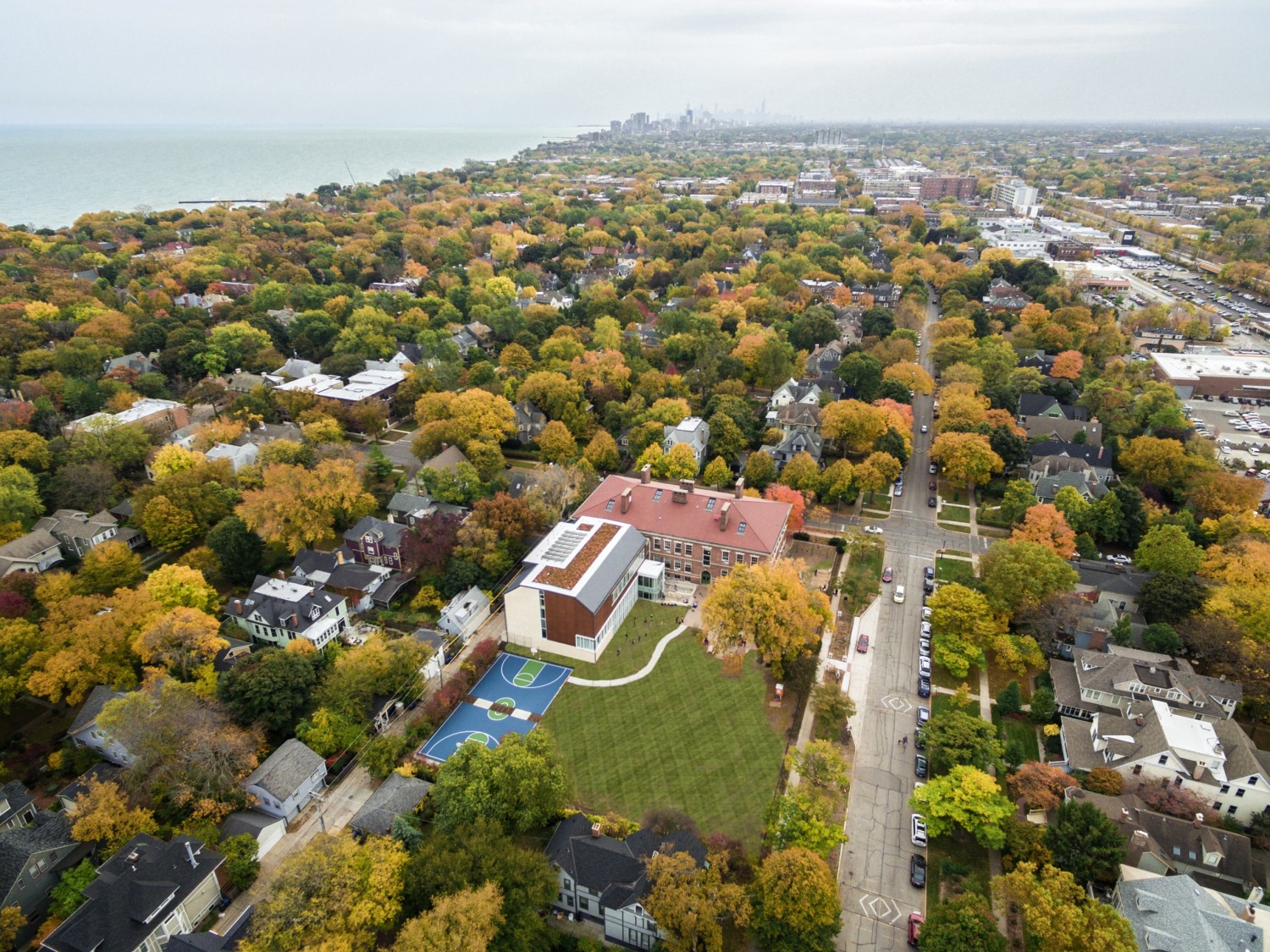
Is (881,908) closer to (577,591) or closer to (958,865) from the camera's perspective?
(958,865)

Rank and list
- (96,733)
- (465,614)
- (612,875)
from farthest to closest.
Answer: (465,614) < (96,733) < (612,875)

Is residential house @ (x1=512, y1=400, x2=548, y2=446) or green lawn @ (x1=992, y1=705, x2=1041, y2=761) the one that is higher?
residential house @ (x1=512, y1=400, x2=548, y2=446)

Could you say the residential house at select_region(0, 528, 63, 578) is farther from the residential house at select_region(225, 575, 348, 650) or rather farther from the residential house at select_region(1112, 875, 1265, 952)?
the residential house at select_region(1112, 875, 1265, 952)

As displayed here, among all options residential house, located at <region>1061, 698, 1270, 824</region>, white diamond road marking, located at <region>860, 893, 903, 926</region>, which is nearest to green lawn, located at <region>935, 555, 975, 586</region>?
residential house, located at <region>1061, 698, 1270, 824</region>

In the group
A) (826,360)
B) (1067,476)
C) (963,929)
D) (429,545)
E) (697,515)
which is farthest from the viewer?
(826,360)

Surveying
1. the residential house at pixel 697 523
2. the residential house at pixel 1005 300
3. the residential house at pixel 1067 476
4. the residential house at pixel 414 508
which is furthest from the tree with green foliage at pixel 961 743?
the residential house at pixel 1005 300

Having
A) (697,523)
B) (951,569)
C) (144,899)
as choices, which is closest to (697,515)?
(697,523)

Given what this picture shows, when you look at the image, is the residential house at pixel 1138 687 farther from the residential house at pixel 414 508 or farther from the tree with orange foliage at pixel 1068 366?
the tree with orange foliage at pixel 1068 366
